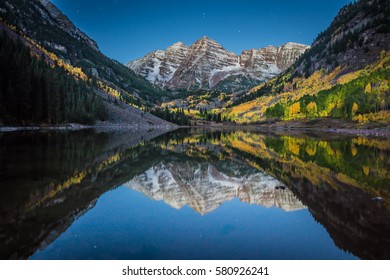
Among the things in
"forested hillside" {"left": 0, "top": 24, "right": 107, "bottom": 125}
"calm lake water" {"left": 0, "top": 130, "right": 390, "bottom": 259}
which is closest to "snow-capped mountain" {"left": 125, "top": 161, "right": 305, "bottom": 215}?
"calm lake water" {"left": 0, "top": 130, "right": 390, "bottom": 259}

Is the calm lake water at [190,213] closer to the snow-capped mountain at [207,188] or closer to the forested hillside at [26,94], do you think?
the snow-capped mountain at [207,188]

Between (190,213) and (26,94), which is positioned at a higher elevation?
(26,94)

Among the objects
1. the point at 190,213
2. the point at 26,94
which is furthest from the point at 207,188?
the point at 26,94

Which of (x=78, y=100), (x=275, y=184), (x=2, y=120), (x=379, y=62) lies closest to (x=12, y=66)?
(x=2, y=120)

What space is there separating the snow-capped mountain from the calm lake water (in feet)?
0.19

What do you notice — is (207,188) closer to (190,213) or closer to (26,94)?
(190,213)

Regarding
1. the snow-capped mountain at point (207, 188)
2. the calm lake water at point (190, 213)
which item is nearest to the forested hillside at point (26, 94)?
the calm lake water at point (190, 213)

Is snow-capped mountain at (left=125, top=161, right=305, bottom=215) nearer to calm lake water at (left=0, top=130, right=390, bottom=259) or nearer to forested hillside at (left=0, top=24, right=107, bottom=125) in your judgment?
calm lake water at (left=0, top=130, right=390, bottom=259)

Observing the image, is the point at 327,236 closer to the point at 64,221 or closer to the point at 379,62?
the point at 64,221

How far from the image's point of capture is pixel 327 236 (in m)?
9.66

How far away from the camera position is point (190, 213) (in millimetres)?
12320

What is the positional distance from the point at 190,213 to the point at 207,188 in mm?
4959

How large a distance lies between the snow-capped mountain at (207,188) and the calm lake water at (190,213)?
59mm
